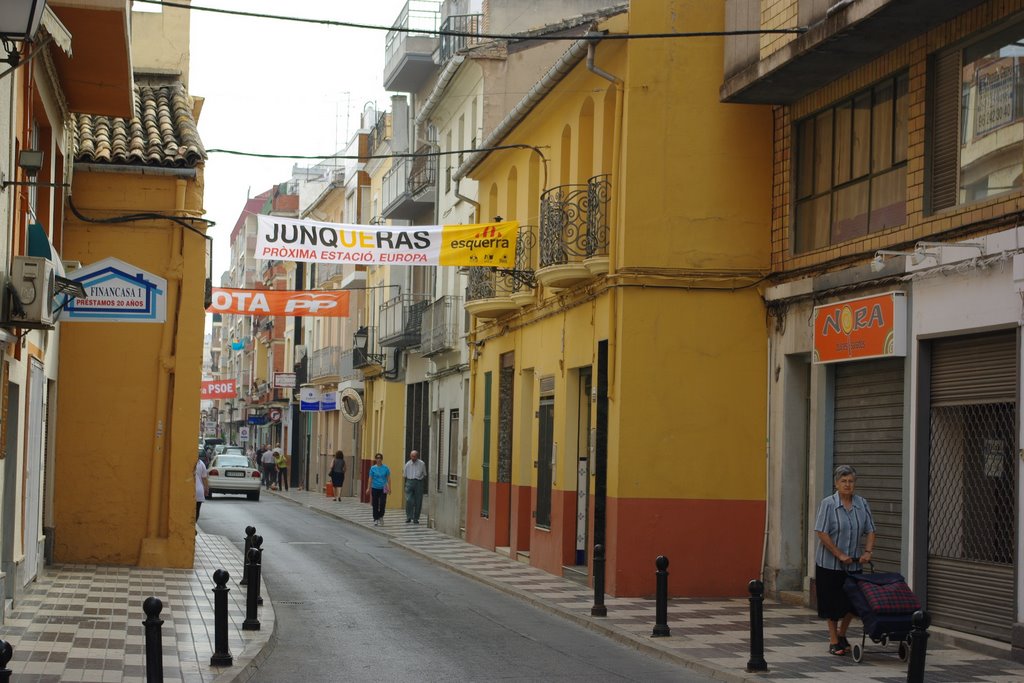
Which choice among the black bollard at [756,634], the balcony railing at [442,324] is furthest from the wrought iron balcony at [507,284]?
the black bollard at [756,634]

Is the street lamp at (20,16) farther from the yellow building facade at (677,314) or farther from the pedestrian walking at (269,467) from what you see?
the pedestrian walking at (269,467)

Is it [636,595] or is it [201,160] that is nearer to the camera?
[636,595]

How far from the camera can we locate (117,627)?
13.4 metres

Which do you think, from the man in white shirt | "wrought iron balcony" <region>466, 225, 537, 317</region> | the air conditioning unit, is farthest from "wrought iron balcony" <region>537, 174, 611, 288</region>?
the man in white shirt

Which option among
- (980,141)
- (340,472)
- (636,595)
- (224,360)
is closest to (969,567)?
(980,141)

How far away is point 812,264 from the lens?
55.4 ft

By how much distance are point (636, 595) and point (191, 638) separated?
6450 mm

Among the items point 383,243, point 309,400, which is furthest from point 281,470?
point 383,243

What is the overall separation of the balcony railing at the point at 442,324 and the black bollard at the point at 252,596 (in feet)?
58.5

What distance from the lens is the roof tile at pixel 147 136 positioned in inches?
774

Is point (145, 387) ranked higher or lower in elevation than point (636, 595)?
higher

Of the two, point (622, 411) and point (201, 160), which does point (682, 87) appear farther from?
point (201, 160)

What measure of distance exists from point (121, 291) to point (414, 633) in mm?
5912

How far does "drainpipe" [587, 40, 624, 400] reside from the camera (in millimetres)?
18062
